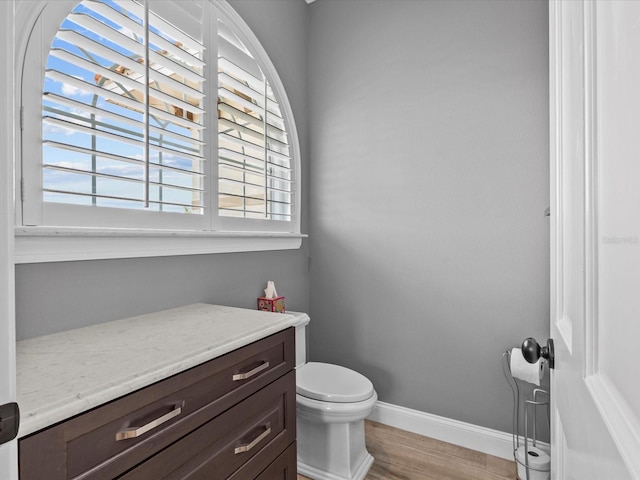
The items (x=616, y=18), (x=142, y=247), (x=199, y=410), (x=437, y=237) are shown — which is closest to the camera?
(x=616, y=18)

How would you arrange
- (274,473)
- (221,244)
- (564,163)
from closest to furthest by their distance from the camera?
(564,163) → (274,473) → (221,244)

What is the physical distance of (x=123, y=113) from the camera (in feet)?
4.36

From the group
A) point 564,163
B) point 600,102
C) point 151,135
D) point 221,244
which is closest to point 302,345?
point 221,244

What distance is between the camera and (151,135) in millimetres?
1430

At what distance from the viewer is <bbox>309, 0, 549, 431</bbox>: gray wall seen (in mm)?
1895

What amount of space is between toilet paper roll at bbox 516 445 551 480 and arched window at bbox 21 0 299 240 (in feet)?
5.87

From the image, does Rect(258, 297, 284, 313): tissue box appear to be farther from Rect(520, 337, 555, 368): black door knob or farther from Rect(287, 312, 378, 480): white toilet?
Rect(520, 337, 555, 368): black door knob

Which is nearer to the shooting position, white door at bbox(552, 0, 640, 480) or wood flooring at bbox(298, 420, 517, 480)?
white door at bbox(552, 0, 640, 480)

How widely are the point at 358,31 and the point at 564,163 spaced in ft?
6.80

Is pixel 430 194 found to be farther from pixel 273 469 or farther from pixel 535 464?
pixel 273 469

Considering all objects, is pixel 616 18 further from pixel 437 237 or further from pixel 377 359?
pixel 377 359

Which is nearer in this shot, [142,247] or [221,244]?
[142,247]

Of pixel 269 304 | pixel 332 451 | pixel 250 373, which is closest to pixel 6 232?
pixel 250 373

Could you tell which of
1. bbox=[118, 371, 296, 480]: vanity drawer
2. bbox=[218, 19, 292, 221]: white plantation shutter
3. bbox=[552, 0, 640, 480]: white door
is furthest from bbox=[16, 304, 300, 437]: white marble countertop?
bbox=[552, 0, 640, 480]: white door
